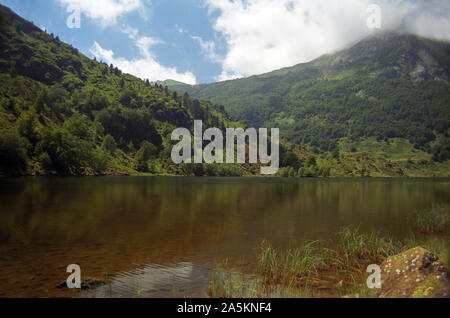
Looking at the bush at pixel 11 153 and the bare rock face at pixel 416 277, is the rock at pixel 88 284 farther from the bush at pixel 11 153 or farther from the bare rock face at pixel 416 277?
the bush at pixel 11 153

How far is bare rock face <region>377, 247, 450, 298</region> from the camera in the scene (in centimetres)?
934

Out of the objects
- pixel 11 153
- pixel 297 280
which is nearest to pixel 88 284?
pixel 297 280

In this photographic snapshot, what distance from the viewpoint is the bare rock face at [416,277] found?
9336 mm

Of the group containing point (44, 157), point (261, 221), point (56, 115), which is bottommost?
point (261, 221)

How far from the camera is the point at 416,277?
10.0 meters

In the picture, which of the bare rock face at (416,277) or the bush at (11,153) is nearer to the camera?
the bare rock face at (416,277)

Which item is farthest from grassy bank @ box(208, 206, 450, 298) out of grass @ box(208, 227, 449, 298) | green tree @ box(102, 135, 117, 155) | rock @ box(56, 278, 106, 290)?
green tree @ box(102, 135, 117, 155)

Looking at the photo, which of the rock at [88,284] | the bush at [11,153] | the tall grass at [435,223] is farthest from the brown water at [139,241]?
the bush at [11,153]

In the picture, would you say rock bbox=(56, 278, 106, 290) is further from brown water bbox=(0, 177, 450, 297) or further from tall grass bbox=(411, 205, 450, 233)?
tall grass bbox=(411, 205, 450, 233)

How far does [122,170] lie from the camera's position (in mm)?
163625

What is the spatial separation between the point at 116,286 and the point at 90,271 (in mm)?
2939
